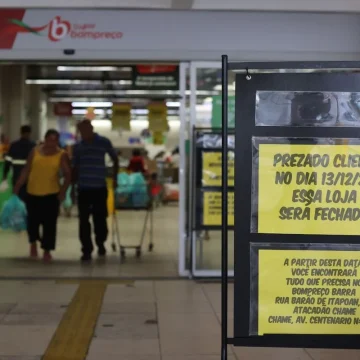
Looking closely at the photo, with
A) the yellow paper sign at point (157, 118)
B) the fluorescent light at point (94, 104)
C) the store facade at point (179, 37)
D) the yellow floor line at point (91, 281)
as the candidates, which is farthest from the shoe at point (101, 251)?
the fluorescent light at point (94, 104)

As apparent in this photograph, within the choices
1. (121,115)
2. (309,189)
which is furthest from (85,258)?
(309,189)

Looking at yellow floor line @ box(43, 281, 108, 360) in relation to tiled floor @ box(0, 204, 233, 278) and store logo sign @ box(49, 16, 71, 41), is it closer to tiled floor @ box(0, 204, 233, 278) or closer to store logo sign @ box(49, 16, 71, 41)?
tiled floor @ box(0, 204, 233, 278)

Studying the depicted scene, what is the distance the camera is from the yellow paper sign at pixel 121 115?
45.1 ft

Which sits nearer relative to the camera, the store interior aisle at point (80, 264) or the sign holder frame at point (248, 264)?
the sign holder frame at point (248, 264)

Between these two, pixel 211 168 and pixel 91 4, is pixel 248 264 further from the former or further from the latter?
pixel 91 4

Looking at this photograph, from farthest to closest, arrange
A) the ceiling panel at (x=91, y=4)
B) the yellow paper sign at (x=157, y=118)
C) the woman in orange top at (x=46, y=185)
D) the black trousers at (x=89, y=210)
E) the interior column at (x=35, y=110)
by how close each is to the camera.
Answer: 1. the interior column at (x=35, y=110)
2. the yellow paper sign at (x=157, y=118)
3. the black trousers at (x=89, y=210)
4. the woman in orange top at (x=46, y=185)
5. the ceiling panel at (x=91, y=4)

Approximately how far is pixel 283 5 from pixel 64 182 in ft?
11.9

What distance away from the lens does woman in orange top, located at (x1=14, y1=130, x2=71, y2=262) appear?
1073 cm

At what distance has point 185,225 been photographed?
31.7 ft

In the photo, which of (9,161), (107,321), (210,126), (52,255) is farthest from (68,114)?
(107,321)

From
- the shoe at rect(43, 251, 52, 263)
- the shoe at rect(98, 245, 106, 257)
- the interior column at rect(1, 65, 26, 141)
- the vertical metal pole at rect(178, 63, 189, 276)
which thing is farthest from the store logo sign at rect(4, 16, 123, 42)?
the interior column at rect(1, 65, 26, 141)

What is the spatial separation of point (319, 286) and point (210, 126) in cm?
541

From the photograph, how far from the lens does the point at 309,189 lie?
14.7 ft

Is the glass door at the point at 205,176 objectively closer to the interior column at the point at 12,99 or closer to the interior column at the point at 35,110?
the interior column at the point at 12,99
